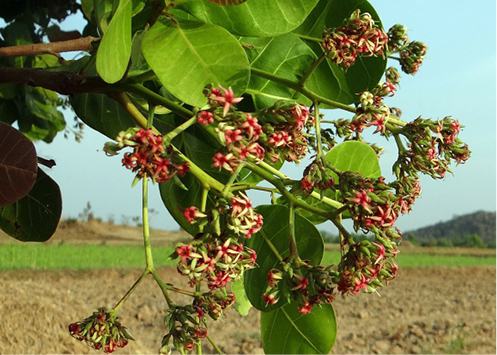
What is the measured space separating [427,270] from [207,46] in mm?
15984

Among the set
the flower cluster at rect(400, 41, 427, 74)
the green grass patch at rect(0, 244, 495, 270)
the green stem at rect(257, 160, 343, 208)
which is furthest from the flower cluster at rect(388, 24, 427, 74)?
the green grass patch at rect(0, 244, 495, 270)

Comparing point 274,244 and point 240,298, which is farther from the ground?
point 274,244

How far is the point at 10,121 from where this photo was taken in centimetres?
250

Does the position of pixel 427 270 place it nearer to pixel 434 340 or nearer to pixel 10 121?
pixel 434 340

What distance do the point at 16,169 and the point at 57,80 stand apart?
14cm

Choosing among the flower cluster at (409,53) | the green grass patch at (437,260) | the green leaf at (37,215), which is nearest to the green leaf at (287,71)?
the flower cluster at (409,53)

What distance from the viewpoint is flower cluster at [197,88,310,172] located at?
746 millimetres

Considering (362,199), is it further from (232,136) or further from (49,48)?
(49,48)

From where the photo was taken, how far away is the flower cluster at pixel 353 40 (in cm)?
90

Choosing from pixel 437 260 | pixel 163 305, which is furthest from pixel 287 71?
pixel 437 260

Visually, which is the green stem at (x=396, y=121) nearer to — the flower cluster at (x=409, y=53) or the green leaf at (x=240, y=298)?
the flower cluster at (x=409, y=53)

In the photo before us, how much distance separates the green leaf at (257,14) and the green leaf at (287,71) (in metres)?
0.18

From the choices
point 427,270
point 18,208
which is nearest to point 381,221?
point 18,208

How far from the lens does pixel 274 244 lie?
3.28 feet
